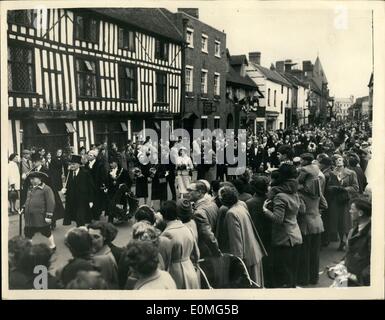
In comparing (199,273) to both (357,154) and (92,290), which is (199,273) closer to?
(92,290)

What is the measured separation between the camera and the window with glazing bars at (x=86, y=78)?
4.70m

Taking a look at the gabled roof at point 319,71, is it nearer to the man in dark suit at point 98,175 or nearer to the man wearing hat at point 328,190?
the man wearing hat at point 328,190

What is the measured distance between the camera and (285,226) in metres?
4.23

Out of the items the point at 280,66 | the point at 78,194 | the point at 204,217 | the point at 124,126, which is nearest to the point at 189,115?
the point at 124,126

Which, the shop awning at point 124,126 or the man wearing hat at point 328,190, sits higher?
the shop awning at point 124,126

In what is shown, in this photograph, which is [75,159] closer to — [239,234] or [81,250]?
[81,250]

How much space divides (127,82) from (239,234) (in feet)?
7.70

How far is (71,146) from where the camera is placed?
4742mm

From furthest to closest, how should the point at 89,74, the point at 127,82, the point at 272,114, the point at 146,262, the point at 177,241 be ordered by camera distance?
1. the point at 272,114
2. the point at 127,82
3. the point at 89,74
4. the point at 177,241
5. the point at 146,262

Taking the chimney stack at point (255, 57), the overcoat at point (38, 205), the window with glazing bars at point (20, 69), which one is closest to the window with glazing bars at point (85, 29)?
the window with glazing bars at point (20, 69)

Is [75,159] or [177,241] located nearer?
[177,241]

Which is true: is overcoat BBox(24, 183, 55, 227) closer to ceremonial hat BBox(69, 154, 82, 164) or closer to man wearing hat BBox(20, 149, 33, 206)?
man wearing hat BBox(20, 149, 33, 206)

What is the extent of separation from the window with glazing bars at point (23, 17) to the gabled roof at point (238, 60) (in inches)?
94.3

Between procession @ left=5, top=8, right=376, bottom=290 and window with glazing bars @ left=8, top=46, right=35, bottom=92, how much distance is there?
15mm
